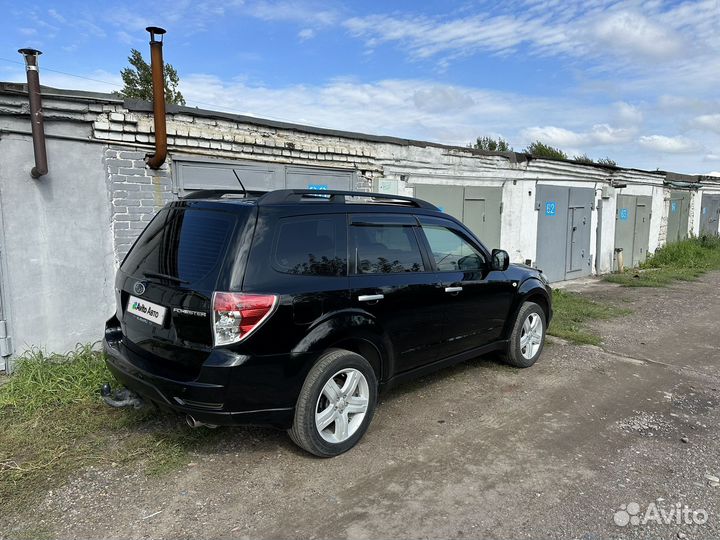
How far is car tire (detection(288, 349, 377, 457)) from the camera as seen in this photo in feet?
10.8

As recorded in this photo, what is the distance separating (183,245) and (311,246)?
2.75ft

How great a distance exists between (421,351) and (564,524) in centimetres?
166

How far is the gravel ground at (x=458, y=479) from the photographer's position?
281 centimetres

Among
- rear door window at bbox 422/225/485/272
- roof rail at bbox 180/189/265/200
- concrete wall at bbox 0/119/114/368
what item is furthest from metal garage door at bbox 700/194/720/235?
concrete wall at bbox 0/119/114/368

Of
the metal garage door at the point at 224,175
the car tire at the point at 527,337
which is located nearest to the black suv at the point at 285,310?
the car tire at the point at 527,337

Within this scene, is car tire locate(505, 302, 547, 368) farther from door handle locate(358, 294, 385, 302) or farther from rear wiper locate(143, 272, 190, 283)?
rear wiper locate(143, 272, 190, 283)

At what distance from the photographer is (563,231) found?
39.7 ft

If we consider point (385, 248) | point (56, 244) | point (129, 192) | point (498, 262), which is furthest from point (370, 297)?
point (56, 244)

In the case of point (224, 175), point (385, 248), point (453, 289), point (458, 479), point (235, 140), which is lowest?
point (458, 479)

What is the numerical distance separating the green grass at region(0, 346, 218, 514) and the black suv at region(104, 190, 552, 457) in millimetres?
329

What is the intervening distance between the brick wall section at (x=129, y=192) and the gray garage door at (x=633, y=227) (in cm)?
1265

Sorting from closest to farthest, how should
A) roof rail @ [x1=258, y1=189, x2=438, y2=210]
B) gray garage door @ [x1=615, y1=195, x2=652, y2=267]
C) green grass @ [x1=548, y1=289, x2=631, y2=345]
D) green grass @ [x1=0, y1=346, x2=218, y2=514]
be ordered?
green grass @ [x1=0, y1=346, x2=218, y2=514] < roof rail @ [x1=258, y1=189, x2=438, y2=210] < green grass @ [x1=548, y1=289, x2=631, y2=345] < gray garage door @ [x1=615, y1=195, x2=652, y2=267]

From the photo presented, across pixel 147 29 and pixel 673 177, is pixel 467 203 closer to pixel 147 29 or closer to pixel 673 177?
pixel 147 29

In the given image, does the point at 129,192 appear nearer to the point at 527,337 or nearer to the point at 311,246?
the point at 311,246
